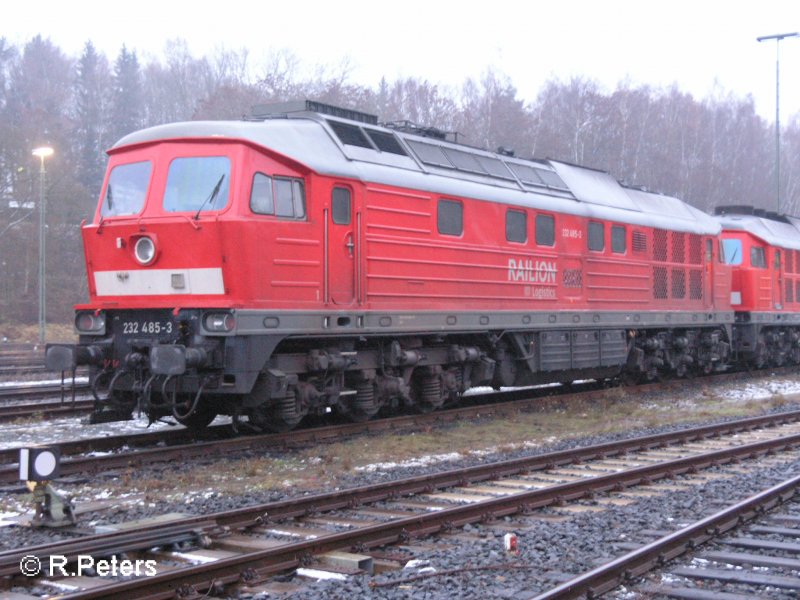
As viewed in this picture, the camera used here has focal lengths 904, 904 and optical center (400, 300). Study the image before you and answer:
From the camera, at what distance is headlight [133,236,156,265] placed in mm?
11602

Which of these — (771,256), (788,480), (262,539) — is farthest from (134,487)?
(771,256)

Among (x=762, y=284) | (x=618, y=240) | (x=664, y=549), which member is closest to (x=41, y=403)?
(x=618, y=240)

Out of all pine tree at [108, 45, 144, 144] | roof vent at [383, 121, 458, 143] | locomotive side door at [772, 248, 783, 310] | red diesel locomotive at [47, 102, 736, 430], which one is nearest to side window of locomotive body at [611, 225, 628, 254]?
red diesel locomotive at [47, 102, 736, 430]

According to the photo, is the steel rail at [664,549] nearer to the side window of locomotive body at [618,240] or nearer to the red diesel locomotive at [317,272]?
the red diesel locomotive at [317,272]

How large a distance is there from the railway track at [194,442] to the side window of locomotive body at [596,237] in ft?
13.6

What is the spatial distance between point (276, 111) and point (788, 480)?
352 inches

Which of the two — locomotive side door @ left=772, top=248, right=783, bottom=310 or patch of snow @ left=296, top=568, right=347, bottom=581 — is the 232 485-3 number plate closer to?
patch of snow @ left=296, top=568, right=347, bottom=581

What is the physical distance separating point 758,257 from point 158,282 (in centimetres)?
1994

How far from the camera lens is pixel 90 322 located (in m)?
12.1

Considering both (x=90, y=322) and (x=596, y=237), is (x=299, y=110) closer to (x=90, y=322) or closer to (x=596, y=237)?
(x=90, y=322)

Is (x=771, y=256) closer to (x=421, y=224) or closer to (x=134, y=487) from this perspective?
(x=421, y=224)

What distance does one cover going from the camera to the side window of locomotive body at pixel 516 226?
52.4 ft

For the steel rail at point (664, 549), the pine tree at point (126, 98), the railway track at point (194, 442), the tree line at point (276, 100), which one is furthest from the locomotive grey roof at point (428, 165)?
the pine tree at point (126, 98)

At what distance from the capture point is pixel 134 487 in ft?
30.9
